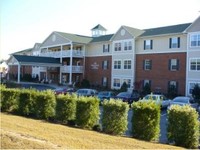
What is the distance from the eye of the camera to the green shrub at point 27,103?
1606 centimetres

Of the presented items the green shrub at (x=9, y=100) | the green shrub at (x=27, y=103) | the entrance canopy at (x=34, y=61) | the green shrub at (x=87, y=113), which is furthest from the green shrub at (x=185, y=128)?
the entrance canopy at (x=34, y=61)

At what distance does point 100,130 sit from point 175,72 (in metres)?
26.7

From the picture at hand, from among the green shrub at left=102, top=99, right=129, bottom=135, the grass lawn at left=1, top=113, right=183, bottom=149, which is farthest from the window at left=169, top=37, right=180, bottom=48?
the grass lawn at left=1, top=113, right=183, bottom=149

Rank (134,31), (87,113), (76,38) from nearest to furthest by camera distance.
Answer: (87,113) → (134,31) → (76,38)

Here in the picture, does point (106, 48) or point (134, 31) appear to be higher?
point (134, 31)

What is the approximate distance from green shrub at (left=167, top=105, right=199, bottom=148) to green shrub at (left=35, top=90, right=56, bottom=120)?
639cm

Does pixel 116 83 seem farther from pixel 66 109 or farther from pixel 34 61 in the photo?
pixel 66 109

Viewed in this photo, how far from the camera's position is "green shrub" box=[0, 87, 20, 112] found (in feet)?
56.6

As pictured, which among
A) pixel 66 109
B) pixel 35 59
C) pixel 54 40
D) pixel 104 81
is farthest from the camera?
pixel 54 40

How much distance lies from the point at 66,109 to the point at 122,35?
32.5 m

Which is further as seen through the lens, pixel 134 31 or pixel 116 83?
pixel 116 83

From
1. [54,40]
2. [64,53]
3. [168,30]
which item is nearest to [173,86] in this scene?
[168,30]

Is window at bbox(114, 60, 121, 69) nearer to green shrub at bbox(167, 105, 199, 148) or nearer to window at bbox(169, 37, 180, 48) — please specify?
window at bbox(169, 37, 180, 48)

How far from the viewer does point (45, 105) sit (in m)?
15.4
